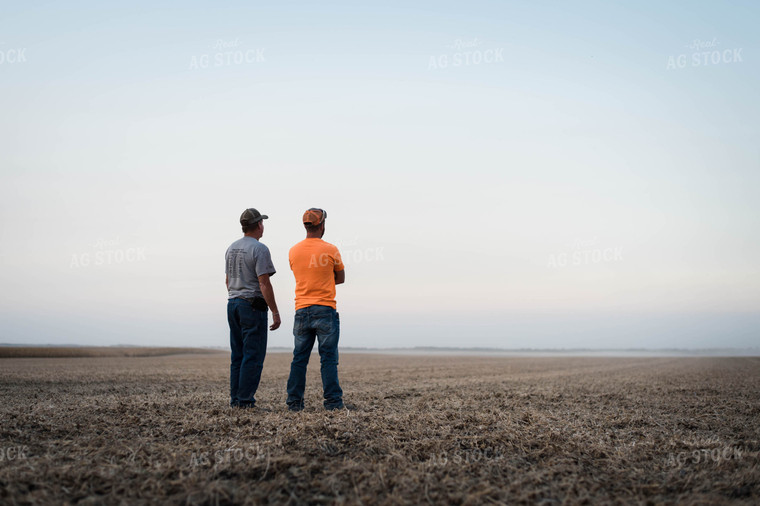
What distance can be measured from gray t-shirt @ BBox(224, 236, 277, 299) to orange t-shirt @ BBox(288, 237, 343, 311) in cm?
37

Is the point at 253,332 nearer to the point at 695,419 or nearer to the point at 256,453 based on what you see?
the point at 256,453

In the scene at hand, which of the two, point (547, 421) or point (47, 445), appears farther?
point (547, 421)

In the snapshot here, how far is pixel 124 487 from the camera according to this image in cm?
310

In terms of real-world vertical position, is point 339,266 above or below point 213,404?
above

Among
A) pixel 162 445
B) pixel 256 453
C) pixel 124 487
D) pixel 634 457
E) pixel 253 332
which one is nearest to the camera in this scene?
pixel 124 487

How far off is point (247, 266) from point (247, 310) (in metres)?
0.57

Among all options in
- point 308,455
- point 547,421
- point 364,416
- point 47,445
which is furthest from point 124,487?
point 547,421

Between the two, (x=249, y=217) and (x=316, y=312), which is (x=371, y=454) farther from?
(x=249, y=217)

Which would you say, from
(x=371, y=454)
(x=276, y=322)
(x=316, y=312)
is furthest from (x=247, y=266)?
(x=371, y=454)

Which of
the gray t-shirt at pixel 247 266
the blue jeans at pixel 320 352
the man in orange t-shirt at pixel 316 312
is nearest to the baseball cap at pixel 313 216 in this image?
the man in orange t-shirt at pixel 316 312

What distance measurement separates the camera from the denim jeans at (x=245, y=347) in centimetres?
647

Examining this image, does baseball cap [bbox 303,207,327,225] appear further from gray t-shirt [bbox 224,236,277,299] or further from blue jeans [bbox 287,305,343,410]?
blue jeans [bbox 287,305,343,410]

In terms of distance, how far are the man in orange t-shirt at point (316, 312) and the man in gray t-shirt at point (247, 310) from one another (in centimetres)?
36

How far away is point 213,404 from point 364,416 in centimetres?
238
